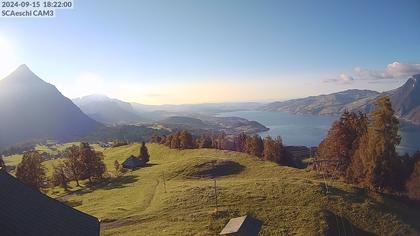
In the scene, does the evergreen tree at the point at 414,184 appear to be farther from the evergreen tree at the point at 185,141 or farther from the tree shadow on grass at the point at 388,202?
the evergreen tree at the point at 185,141

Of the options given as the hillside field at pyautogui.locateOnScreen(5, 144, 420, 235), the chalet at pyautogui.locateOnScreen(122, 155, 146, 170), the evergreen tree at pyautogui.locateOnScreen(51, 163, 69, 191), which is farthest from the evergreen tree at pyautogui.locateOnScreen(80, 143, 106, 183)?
the hillside field at pyautogui.locateOnScreen(5, 144, 420, 235)

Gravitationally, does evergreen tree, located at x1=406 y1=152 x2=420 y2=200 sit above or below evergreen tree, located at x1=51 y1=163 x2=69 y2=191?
above

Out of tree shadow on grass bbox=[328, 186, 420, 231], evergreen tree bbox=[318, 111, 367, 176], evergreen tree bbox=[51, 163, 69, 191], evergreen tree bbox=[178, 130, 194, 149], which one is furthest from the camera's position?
evergreen tree bbox=[178, 130, 194, 149]

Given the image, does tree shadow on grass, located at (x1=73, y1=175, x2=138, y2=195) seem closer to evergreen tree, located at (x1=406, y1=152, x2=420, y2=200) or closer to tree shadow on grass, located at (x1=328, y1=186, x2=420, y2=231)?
tree shadow on grass, located at (x1=328, y1=186, x2=420, y2=231)

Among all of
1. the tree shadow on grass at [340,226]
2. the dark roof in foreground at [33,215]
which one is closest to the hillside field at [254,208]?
the tree shadow on grass at [340,226]

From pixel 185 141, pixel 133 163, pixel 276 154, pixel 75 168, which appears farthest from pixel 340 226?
pixel 185 141
